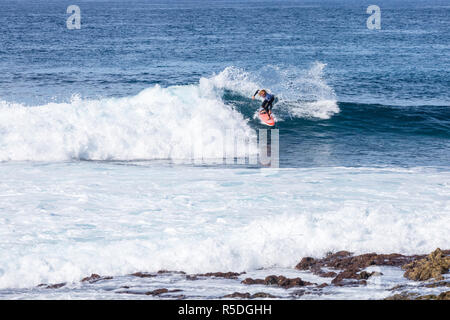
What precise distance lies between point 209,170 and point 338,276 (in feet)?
27.7

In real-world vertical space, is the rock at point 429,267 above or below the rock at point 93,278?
above

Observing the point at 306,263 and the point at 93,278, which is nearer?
the point at 93,278

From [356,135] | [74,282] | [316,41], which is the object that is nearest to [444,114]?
[356,135]

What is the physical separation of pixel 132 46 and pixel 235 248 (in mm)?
40321

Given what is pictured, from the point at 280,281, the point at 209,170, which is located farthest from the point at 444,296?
the point at 209,170

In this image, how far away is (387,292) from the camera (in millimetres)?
8141

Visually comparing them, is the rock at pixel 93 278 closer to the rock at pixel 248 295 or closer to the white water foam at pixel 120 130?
the rock at pixel 248 295

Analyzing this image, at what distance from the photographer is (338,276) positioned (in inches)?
349

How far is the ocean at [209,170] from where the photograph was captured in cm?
984

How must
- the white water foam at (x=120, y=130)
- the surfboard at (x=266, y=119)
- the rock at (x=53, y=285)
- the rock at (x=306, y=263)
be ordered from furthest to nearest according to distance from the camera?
1. the surfboard at (x=266, y=119)
2. the white water foam at (x=120, y=130)
3. the rock at (x=306, y=263)
4. the rock at (x=53, y=285)

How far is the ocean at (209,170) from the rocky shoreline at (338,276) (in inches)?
7.0

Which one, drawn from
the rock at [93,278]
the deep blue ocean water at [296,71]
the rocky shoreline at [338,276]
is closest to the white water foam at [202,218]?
the rock at [93,278]

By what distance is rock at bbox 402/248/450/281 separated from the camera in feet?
28.3

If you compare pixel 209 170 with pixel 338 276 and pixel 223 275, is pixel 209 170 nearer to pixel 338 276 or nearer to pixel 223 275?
pixel 223 275
